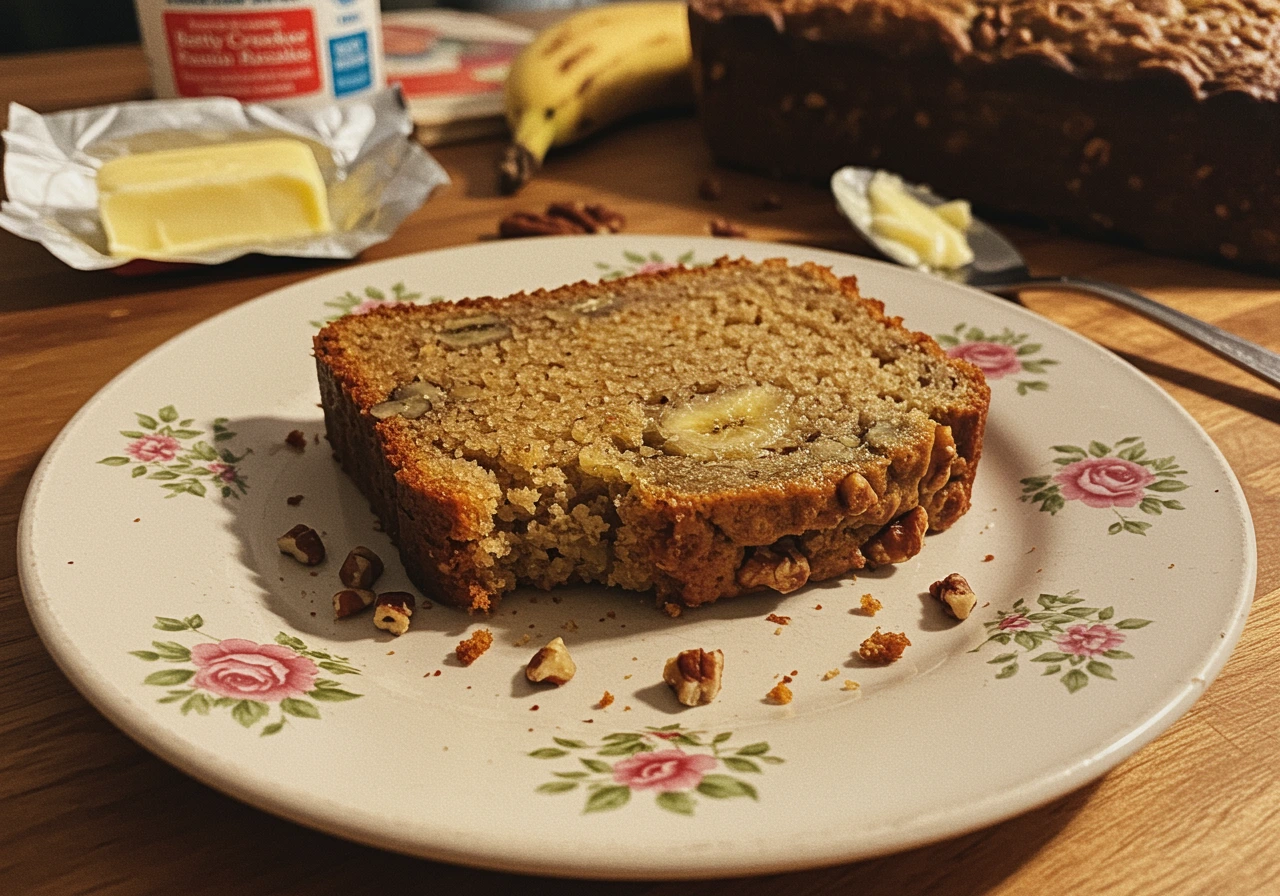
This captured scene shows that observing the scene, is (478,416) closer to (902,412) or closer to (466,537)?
(466,537)

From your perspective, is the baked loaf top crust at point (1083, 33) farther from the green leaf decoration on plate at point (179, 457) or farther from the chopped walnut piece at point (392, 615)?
the chopped walnut piece at point (392, 615)

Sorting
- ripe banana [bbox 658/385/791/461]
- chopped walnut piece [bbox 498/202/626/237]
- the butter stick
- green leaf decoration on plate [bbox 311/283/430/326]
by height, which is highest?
the butter stick

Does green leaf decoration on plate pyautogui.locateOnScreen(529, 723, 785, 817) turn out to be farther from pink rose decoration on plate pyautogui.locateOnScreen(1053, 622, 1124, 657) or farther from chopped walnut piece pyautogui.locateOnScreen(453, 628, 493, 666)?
pink rose decoration on plate pyautogui.locateOnScreen(1053, 622, 1124, 657)

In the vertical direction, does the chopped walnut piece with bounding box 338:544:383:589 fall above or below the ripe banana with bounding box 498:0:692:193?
below

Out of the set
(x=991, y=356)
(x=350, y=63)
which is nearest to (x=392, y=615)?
(x=991, y=356)

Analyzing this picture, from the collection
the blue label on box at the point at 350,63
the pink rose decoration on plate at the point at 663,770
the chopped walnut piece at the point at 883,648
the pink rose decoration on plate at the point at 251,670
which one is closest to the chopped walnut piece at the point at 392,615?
the pink rose decoration on plate at the point at 251,670

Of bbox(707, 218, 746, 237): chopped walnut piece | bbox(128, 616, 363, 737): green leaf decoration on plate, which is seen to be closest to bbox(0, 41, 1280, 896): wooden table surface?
bbox(128, 616, 363, 737): green leaf decoration on plate

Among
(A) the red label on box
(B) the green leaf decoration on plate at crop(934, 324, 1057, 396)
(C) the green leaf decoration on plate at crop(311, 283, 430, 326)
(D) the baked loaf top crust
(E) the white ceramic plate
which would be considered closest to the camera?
(E) the white ceramic plate
